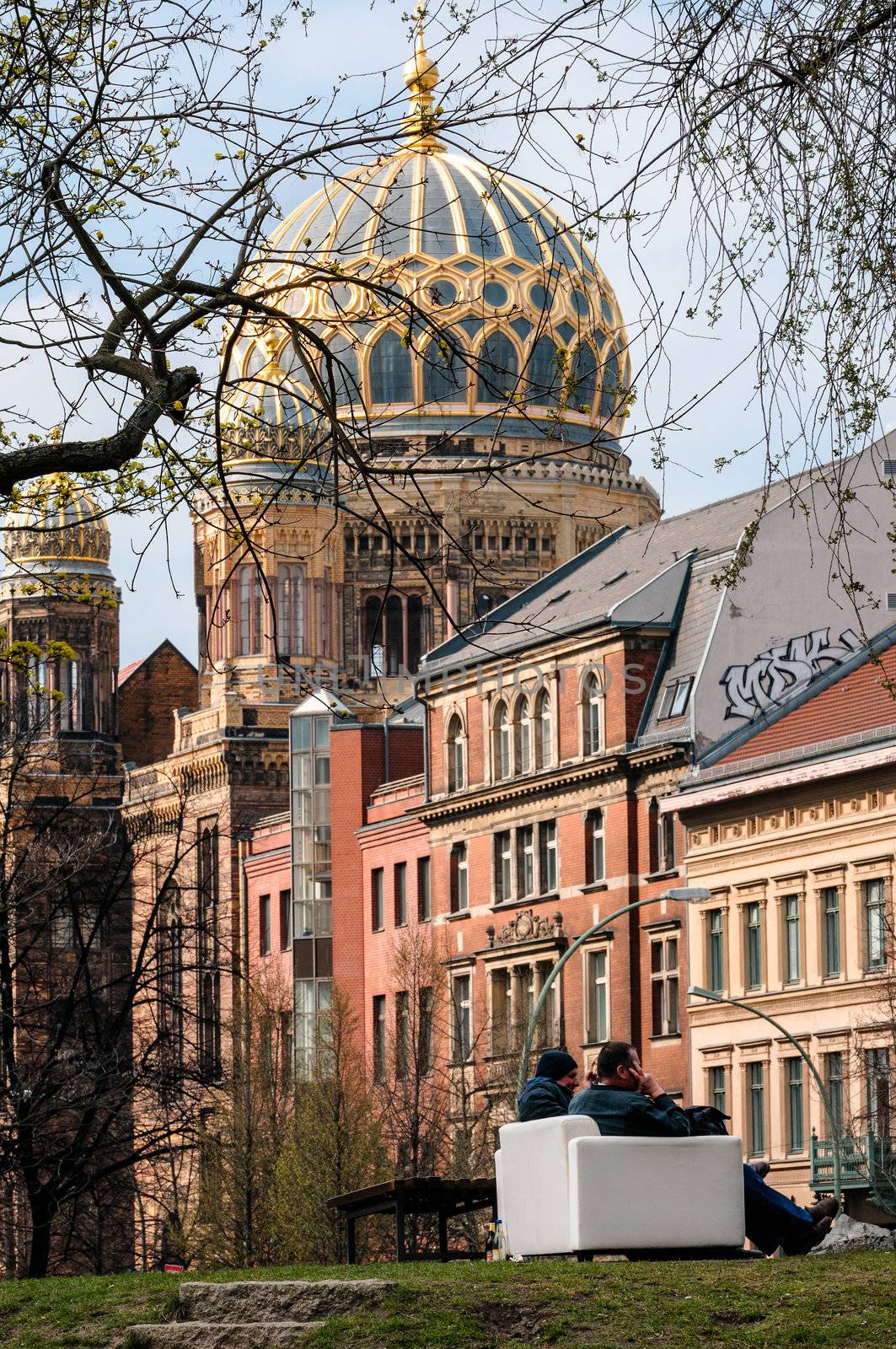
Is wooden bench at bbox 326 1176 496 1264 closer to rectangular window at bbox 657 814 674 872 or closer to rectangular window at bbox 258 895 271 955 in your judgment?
rectangular window at bbox 657 814 674 872

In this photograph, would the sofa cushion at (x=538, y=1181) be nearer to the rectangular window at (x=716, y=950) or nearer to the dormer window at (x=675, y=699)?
the rectangular window at (x=716, y=950)

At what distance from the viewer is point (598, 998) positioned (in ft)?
225

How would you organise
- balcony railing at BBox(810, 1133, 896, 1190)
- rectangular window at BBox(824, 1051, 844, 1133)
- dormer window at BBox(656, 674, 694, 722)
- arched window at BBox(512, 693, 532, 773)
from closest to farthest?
balcony railing at BBox(810, 1133, 896, 1190)
rectangular window at BBox(824, 1051, 844, 1133)
dormer window at BBox(656, 674, 694, 722)
arched window at BBox(512, 693, 532, 773)

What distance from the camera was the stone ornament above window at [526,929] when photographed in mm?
70750

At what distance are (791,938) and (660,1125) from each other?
41961 millimetres

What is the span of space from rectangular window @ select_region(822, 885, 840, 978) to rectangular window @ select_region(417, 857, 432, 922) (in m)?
21.7

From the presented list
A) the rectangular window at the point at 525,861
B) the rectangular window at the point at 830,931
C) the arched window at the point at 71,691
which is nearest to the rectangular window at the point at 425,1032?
the rectangular window at the point at 525,861

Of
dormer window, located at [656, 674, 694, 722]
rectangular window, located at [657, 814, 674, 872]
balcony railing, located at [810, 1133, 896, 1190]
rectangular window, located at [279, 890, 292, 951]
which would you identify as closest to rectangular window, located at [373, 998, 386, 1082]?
rectangular window, located at [279, 890, 292, 951]

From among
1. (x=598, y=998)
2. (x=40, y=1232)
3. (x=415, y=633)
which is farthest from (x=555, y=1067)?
(x=415, y=633)

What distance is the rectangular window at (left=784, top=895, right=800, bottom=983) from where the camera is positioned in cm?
5985

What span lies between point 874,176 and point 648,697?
53523 mm

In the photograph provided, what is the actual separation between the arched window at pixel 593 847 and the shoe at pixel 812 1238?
5053 cm

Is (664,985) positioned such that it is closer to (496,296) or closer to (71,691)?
(496,296)

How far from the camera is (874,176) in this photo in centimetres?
1528
